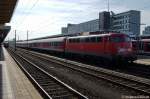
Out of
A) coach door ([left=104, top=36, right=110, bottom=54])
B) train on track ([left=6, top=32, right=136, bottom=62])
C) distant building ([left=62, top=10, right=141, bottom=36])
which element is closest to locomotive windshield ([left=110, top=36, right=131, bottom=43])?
train on track ([left=6, top=32, right=136, bottom=62])

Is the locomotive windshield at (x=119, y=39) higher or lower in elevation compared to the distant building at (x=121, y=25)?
lower

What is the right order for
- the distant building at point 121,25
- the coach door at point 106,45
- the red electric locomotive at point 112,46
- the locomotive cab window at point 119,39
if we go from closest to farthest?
the red electric locomotive at point 112,46
the locomotive cab window at point 119,39
the coach door at point 106,45
the distant building at point 121,25

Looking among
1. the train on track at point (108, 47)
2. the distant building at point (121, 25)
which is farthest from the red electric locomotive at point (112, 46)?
the distant building at point (121, 25)

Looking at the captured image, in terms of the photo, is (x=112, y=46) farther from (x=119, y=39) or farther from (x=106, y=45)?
(x=119, y=39)

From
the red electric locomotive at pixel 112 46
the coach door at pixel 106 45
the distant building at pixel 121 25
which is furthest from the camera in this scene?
the distant building at pixel 121 25

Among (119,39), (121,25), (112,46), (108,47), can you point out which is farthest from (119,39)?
(121,25)

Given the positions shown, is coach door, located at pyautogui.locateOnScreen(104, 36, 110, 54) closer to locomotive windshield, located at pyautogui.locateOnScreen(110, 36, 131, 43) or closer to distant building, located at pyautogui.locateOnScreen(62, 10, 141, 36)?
locomotive windshield, located at pyautogui.locateOnScreen(110, 36, 131, 43)

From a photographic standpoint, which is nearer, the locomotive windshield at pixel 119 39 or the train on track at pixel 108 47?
the train on track at pixel 108 47

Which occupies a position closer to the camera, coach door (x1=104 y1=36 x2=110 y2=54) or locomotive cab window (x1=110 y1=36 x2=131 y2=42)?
locomotive cab window (x1=110 y1=36 x2=131 y2=42)

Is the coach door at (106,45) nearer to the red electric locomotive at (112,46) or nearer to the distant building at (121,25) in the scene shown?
the red electric locomotive at (112,46)

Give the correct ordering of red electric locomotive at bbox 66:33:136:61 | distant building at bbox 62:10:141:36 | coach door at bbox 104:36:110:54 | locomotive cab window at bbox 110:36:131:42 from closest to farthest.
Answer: red electric locomotive at bbox 66:33:136:61
locomotive cab window at bbox 110:36:131:42
coach door at bbox 104:36:110:54
distant building at bbox 62:10:141:36

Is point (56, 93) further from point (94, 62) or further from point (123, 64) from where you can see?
point (94, 62)

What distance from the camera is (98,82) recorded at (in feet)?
53.6

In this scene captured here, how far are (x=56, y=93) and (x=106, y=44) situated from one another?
12.5 m
